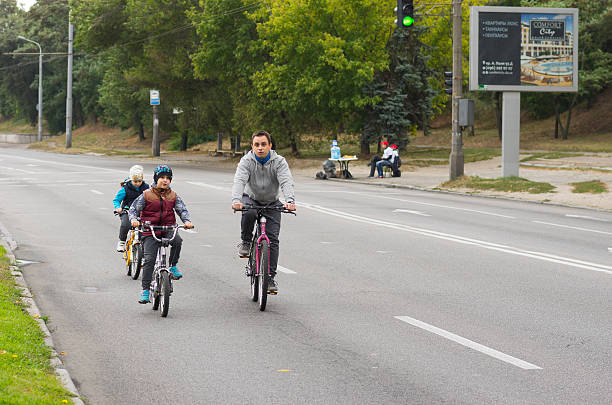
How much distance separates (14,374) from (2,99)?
109335 millimetres

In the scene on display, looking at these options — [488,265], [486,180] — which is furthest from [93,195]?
[488,265]

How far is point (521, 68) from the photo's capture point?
1125 inches

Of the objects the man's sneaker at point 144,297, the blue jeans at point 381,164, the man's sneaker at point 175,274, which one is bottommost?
the man's sneaker at point 144,297

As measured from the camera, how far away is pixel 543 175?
1278 inches

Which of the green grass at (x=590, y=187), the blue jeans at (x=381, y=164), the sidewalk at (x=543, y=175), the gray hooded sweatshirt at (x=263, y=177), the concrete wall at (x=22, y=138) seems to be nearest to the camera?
the gray hooded sweatshirt at (x=263, y=177)

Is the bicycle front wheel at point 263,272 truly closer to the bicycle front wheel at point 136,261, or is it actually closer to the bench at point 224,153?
the bicycle front wheel at point 136,261

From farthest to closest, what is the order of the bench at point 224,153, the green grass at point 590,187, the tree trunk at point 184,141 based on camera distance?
the tree trunk at point 184,141, the bench at point 224,153, the green grass at point 590,187

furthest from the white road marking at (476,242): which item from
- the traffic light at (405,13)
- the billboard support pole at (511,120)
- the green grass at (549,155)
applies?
the green grass at (549,155)

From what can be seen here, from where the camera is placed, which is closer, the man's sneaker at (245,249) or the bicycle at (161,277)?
the bicycle at (161,277)

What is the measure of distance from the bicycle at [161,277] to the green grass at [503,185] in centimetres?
1909

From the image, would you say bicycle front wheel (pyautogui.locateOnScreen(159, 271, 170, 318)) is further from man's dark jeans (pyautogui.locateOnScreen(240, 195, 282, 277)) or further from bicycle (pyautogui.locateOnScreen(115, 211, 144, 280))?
bicycle (pyautogui.locateOnScreen(115, 211, 144, 280))

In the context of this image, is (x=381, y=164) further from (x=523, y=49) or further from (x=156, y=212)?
(x=156, y=212)

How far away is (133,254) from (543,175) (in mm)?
23804

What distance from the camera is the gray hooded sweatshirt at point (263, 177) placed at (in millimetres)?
9391
